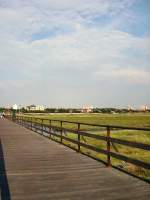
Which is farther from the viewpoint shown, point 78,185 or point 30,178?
point 30,178

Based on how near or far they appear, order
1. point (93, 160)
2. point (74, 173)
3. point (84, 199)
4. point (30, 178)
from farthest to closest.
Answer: point (93, 160) < point (74, 173) < point (30, 178) < point (84, 199)

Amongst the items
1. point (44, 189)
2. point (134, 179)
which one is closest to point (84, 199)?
point (44, 189)

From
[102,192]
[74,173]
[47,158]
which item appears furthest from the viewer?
[47,158]

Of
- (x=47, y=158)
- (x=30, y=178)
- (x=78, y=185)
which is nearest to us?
(x=78, y=185)

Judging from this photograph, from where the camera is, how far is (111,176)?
9625 millimetres

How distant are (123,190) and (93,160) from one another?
14.9 ft

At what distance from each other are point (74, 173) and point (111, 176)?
1.03 metres

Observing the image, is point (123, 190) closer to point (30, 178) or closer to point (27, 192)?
point (27, 192)

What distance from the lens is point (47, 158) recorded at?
13.5 metres

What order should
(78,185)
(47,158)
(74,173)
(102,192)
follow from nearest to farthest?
(102,192) → (78,185) → (74,173) → (47,158)

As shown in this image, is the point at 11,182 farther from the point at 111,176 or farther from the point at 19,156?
the point at 19,156

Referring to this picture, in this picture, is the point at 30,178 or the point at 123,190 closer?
the point at 123,190

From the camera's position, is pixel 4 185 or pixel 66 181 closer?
pixel 4 185

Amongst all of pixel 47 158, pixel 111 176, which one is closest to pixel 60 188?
pixel 111 176
